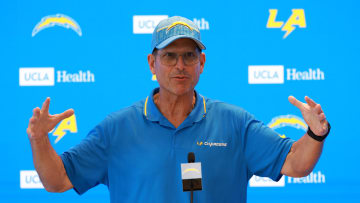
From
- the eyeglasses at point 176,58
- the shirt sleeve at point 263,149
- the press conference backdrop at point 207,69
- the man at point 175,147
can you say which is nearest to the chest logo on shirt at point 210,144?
the man at point 175,147

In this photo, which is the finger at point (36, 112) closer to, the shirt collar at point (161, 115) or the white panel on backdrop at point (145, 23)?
the shirt collar at point (161, 115)

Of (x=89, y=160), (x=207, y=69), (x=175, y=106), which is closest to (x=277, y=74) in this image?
(x=207, y=69)

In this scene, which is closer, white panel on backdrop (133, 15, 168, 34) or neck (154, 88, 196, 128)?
neck (154, 88, 196, 128)

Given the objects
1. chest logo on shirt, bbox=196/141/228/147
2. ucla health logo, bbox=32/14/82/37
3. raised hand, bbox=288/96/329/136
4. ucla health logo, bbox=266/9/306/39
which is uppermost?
ucla health logo, bbox=32/14/82/37

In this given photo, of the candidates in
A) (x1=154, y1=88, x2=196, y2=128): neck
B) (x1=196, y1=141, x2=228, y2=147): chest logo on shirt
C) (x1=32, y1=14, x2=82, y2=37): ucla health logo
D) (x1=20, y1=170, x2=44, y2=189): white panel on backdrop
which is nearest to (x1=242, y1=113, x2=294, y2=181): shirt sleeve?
(x1=196, y1=141, x2=228, y2=147): chest logo on shirt

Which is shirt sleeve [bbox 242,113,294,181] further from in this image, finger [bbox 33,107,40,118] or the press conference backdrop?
the press conference backdrop

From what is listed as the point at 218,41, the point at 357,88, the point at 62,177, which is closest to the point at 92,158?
the point at 62,177

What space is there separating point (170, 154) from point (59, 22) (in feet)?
6.76

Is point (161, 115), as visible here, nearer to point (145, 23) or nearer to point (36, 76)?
point (145, 23)

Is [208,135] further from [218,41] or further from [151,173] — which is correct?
[218,41]

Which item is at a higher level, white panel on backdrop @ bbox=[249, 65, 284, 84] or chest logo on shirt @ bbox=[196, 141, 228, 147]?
white panel on backdrop @ bbox=[249, 65, 284, 84]

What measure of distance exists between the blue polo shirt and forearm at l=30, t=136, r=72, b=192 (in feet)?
0.16

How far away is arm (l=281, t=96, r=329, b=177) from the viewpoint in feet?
4.82

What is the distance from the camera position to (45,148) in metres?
1.50
